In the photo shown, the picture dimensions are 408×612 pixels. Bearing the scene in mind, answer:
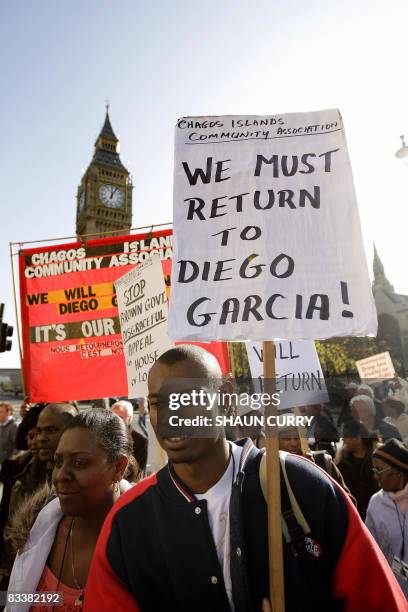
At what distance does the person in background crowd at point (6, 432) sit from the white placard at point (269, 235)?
6311 millimetres

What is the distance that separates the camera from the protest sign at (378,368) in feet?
21.8

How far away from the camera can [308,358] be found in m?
3.94

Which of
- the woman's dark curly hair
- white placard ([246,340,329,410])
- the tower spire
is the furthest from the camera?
the tower spire

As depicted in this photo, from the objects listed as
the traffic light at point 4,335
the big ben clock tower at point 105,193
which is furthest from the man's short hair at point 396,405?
the big ben clock tower at point 105,193

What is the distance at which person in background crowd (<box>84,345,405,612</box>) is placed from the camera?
1.22 meters

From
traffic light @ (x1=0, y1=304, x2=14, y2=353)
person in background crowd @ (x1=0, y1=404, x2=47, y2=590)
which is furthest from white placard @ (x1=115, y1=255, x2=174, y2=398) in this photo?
traffic light @ (x1=0, y1=304, x2=14, y2=353)

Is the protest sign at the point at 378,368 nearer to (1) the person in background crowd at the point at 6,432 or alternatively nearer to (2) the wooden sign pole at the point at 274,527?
(2) the wooden sign pole at the point at 274,527

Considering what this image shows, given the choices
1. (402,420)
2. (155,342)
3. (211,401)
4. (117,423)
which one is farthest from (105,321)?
(402,420)

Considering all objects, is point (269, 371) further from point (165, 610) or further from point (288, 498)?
point (165, 610)

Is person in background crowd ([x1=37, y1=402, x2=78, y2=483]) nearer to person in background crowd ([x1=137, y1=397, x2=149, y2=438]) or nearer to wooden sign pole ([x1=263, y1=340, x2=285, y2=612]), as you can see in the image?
wooden sign pole ([x1=263, y1=340, x2=285, y2=612])

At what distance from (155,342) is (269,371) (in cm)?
226

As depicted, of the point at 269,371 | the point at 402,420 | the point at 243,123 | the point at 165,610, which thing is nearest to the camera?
the point at 165,610

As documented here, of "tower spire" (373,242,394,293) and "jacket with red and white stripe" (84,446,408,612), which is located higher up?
"tower spire" (373,242,394,293)

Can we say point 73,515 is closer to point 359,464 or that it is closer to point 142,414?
point 359,464
